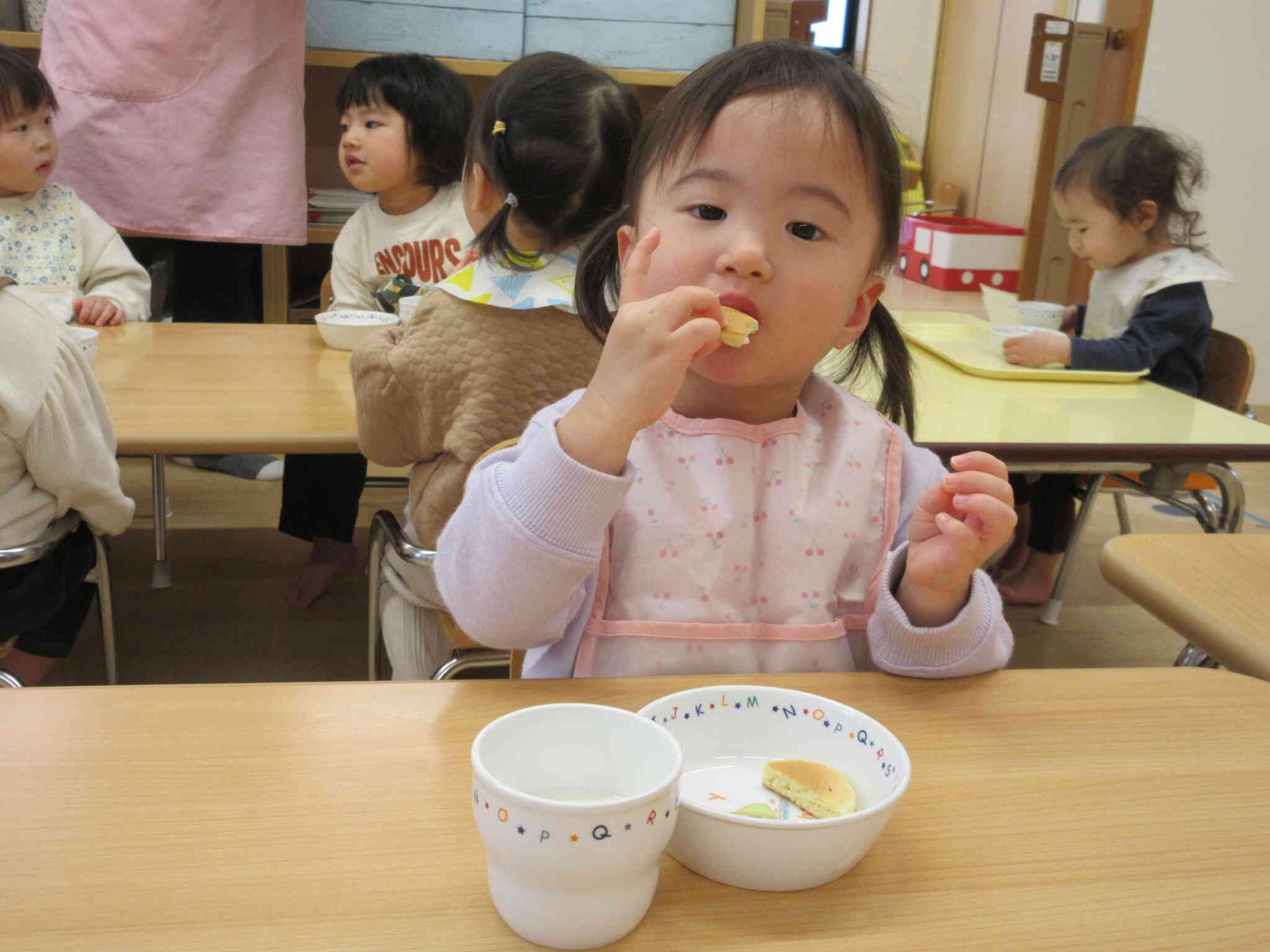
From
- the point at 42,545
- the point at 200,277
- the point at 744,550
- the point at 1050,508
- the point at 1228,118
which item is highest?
the point at 1228,118

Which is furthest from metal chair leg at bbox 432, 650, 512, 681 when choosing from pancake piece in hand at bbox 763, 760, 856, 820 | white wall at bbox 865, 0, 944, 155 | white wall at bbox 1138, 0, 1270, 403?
white wall at bbox 865, 0, 944, 155

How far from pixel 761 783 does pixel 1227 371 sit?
6.86 ft

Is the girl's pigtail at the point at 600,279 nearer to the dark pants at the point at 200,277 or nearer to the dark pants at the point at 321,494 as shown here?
the dark pants at the point at 321,494

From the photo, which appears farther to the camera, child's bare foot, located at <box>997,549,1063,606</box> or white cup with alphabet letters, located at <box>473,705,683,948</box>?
child's bare foot, located at <box>997,549,1063,606</box>

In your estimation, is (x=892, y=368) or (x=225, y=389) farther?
(x=225, y=389)

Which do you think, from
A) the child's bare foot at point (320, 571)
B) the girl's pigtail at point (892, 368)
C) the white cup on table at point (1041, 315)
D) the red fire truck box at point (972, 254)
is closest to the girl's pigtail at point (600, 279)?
the girl's pigtail at point (892, 368)

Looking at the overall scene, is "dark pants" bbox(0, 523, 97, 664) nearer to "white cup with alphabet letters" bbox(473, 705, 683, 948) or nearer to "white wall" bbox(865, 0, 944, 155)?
"white cup with alphabet letters" bbox(473, 705, 683, 948)

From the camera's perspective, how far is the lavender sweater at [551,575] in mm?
774

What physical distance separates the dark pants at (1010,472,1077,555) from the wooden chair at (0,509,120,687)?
2.08m

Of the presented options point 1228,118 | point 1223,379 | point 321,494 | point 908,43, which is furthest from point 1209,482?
point 908,43

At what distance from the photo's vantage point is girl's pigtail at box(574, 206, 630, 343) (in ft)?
3.91

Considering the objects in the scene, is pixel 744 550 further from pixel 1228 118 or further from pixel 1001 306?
pixel 1228 118

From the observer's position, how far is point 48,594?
1581 mm

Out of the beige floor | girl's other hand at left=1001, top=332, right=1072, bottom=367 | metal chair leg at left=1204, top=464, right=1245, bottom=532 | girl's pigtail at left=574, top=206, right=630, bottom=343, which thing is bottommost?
the beige floor
